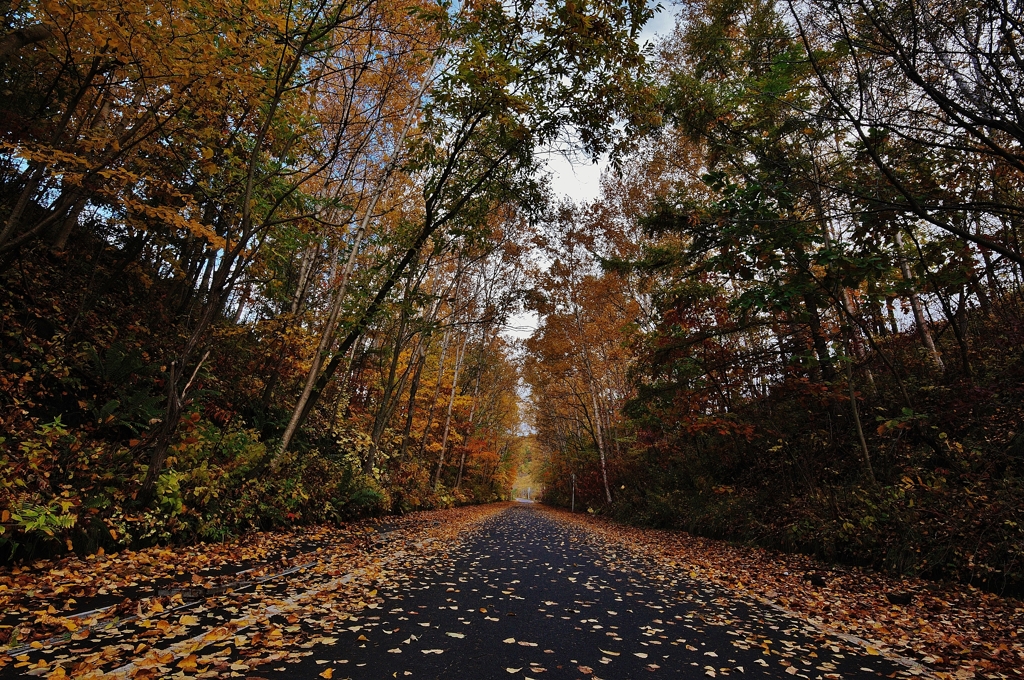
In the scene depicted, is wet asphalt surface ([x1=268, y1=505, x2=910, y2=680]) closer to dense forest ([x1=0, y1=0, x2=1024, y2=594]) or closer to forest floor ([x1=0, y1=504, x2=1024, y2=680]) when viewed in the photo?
forest floor ([x1=0, y1=504, x2=1024, y2=680])

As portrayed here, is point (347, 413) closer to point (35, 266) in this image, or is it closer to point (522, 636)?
point (35, 266)

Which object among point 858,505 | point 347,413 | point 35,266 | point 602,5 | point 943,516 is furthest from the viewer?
point 347,413

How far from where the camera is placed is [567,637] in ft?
10.9

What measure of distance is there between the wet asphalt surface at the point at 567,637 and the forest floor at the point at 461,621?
0.06 feet

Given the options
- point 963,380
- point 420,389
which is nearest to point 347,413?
point 420,389

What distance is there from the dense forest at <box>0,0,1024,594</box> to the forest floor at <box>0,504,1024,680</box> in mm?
1073

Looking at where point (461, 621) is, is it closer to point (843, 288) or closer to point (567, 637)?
point (567, 637)

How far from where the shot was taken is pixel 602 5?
240 inches

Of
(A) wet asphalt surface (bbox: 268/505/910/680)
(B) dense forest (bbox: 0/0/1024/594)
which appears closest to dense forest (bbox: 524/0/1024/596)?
(B) dense forest (bbox: 0/0/1024/594)

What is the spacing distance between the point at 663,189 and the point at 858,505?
1118 cm

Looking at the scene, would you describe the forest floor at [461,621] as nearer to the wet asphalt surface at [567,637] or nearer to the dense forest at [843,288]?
the wet asphalt surface at [567,637]

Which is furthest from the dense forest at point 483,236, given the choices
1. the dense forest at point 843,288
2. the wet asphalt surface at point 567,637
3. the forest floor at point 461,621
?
the wet asphalt surface at point 567,637

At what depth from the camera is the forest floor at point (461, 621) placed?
8.55 ft

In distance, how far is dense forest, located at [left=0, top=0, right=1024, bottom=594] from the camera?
486 cm
